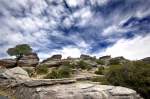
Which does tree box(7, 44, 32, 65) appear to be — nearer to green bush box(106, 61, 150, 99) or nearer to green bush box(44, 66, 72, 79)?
green bush box(44, 66, 72, 79)

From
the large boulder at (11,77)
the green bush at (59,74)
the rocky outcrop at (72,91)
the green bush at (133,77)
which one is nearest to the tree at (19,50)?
the green bush at (59,74)

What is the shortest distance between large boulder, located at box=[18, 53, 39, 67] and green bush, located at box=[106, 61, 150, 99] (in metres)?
38.6

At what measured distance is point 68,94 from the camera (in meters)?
15.2

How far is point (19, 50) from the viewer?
6425 centimetres

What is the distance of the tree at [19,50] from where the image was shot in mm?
63875

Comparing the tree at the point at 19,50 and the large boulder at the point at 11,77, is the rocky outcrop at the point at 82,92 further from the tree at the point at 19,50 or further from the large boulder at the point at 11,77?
the tree at the point at 19,50

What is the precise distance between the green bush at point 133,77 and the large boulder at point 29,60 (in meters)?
38.6

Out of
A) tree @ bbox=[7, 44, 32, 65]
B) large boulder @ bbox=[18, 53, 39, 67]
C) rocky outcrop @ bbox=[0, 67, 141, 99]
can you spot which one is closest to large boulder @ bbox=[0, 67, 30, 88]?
rocky outcrop @ bbox=[0, 67, 141, 99]

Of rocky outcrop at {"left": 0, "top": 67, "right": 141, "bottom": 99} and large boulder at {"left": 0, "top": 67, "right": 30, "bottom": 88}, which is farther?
large boulder at {"left": 0, "top": 67, "right": 30, "bottom": 88}

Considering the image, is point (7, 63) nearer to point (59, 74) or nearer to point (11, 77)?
point (59, 74)

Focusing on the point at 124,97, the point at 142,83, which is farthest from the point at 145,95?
the point at 124,97

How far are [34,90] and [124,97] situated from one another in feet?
26.3

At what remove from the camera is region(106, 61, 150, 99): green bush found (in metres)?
19.3

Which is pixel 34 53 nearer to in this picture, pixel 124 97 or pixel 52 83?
pixel 52 83
